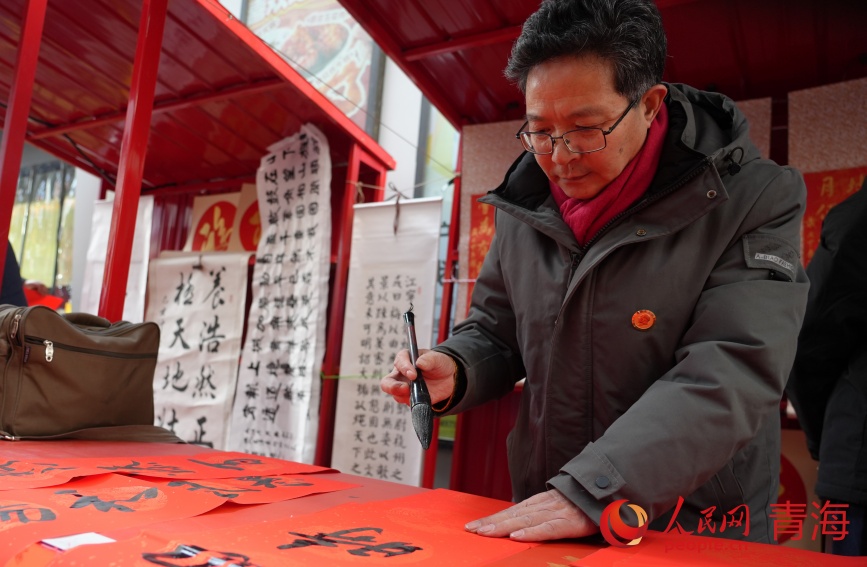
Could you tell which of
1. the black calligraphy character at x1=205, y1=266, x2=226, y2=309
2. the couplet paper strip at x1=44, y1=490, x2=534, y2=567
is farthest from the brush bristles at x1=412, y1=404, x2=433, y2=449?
the black calligraphy character at x1=205, y1=266, x2=226, y2=309

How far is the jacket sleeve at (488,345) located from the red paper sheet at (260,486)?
28 cm

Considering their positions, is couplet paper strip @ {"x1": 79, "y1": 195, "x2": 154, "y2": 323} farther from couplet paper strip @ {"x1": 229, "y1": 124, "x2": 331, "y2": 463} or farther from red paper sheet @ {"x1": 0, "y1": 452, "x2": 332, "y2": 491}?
red paper sheet @ {"x1": 0, "y1": 452, "x2": 332, "y2": 491}

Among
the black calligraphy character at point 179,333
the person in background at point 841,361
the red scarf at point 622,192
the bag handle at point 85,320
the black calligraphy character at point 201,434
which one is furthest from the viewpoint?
the black calligraphy character at point 179,333

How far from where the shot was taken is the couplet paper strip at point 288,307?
3695 mm

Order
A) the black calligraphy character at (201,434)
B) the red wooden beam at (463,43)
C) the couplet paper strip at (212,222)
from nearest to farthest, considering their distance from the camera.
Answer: the red wooden beam at (463,43) < the black calligraphy character at (201,434) < the couplet paper strip at (212,222)

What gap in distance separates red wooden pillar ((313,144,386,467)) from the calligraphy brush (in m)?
2.59

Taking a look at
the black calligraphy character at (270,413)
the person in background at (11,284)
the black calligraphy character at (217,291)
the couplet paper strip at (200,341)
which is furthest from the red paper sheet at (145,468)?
the black calligraphy character at (217,291)

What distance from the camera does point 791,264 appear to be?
41.7 inches

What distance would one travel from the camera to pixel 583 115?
1103mm

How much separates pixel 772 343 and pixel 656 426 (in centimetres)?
21

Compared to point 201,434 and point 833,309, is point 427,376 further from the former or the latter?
point 201,434

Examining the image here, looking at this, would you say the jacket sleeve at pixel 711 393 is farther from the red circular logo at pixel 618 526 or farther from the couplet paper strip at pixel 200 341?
the couplet paper strip at pixel 200 341

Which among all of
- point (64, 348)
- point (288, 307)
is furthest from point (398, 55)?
point (64, 348)

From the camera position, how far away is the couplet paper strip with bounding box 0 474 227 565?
0.83 m
